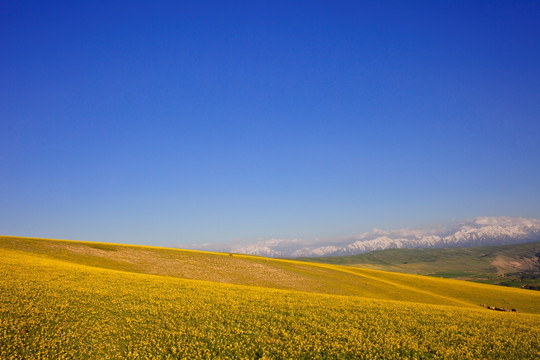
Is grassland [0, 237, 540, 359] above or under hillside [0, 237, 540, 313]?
above

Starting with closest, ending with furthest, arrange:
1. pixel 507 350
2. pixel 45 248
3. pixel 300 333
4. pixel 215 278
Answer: pixel 507 350
pixel 300 333
pixel 215 278
pixel 45 248

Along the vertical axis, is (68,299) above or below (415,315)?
above

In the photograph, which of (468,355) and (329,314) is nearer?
(468,355)

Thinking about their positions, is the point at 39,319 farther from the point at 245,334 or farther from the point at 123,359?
the point at 245,334

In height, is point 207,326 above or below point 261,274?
above

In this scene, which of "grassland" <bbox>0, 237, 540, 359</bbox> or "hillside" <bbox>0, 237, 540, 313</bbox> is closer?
"grassland" <bbox>0, 237, 540, 359</bbox>

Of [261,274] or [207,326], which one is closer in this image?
[207,326]

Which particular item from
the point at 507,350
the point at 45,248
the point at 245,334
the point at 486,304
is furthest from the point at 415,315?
the point at 45,248

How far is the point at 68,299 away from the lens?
2227 cm

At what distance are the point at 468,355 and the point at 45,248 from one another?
74.1 meters

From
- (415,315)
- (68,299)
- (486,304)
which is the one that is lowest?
(486,304)

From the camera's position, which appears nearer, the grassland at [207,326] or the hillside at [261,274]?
the grassland at [207,326]

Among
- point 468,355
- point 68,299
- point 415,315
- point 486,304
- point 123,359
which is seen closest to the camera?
point 123,359

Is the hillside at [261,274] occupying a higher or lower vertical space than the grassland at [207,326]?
lower
